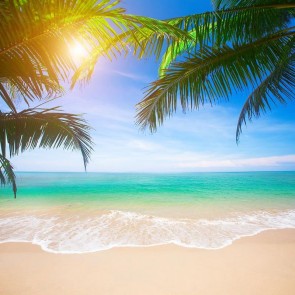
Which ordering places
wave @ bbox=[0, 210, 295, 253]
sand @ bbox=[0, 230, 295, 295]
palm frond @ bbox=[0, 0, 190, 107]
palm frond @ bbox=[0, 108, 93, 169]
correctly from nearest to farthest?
palm frond @ bbox=[0, 0, 190, 107] < palm frond @ bbox=[0, 108, 93, 169] < sand @ bbox=[0, 230, 295, 295] < wave @ bbox=[0, 210, 295, 253]

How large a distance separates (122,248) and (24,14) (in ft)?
19.3

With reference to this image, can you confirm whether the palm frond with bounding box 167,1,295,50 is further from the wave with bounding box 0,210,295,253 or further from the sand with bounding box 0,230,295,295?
the wave with bounding box 0,210,295,253

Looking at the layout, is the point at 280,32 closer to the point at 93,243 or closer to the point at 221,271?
the point at 221,271

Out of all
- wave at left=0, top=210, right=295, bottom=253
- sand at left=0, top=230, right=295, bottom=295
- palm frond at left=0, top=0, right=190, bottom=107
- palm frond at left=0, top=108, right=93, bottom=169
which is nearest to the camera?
palm frond at left=0, top=0, right=190, bottom=107

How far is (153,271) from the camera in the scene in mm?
4617

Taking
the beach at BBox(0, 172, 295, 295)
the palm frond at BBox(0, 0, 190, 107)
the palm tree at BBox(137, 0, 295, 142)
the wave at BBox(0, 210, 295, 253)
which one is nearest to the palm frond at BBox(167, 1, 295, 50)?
the palm tree at BBox(137, 0, 295, 142)

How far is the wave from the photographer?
6.35 metres

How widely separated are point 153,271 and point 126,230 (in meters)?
3.32

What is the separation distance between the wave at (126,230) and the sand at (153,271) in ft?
1.80

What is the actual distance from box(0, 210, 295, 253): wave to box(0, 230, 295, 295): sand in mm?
549

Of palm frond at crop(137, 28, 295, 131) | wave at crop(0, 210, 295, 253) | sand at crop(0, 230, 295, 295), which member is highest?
palm frond at crop(137, 28, 295, 131)

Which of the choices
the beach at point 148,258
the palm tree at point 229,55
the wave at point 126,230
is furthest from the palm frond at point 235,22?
the wave at point 126,230

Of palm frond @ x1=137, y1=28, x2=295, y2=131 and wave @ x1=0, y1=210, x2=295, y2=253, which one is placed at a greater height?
palm frond @ x1=137, y1=28, x2=295, y2=131

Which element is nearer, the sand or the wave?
the sand
